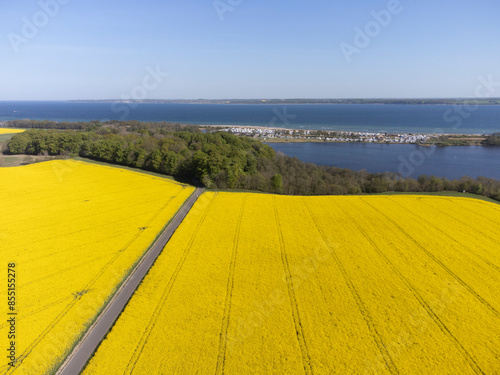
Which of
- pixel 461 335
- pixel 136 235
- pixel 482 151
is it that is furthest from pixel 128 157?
pixel 482 151

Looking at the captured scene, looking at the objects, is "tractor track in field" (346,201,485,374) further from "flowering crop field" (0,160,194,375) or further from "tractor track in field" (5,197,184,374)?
"tractor track in field" (5,197,184,374)

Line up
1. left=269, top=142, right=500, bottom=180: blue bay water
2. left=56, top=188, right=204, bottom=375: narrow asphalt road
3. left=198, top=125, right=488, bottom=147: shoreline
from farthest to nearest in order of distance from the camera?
left=198, top=125, right=488, bottom=147: shoreline, left=269, top=142, right=500, bottom=180: blue bay water, left=56, top=188, right=204, bottom=375: narrow asphalt road

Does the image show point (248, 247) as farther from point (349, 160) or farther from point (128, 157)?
point (349, 160)

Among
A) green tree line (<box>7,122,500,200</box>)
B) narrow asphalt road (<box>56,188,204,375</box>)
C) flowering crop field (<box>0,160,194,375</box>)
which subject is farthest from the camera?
green tree line (<box>7,122,500,200</box>)

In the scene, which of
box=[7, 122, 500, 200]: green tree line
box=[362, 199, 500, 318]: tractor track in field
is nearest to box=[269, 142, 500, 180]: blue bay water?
box=[7, 122, 500, 200]: green tree line

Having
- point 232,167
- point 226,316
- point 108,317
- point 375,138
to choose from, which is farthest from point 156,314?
point 375,138

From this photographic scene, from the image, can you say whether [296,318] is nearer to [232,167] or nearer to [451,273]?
[451,273]
